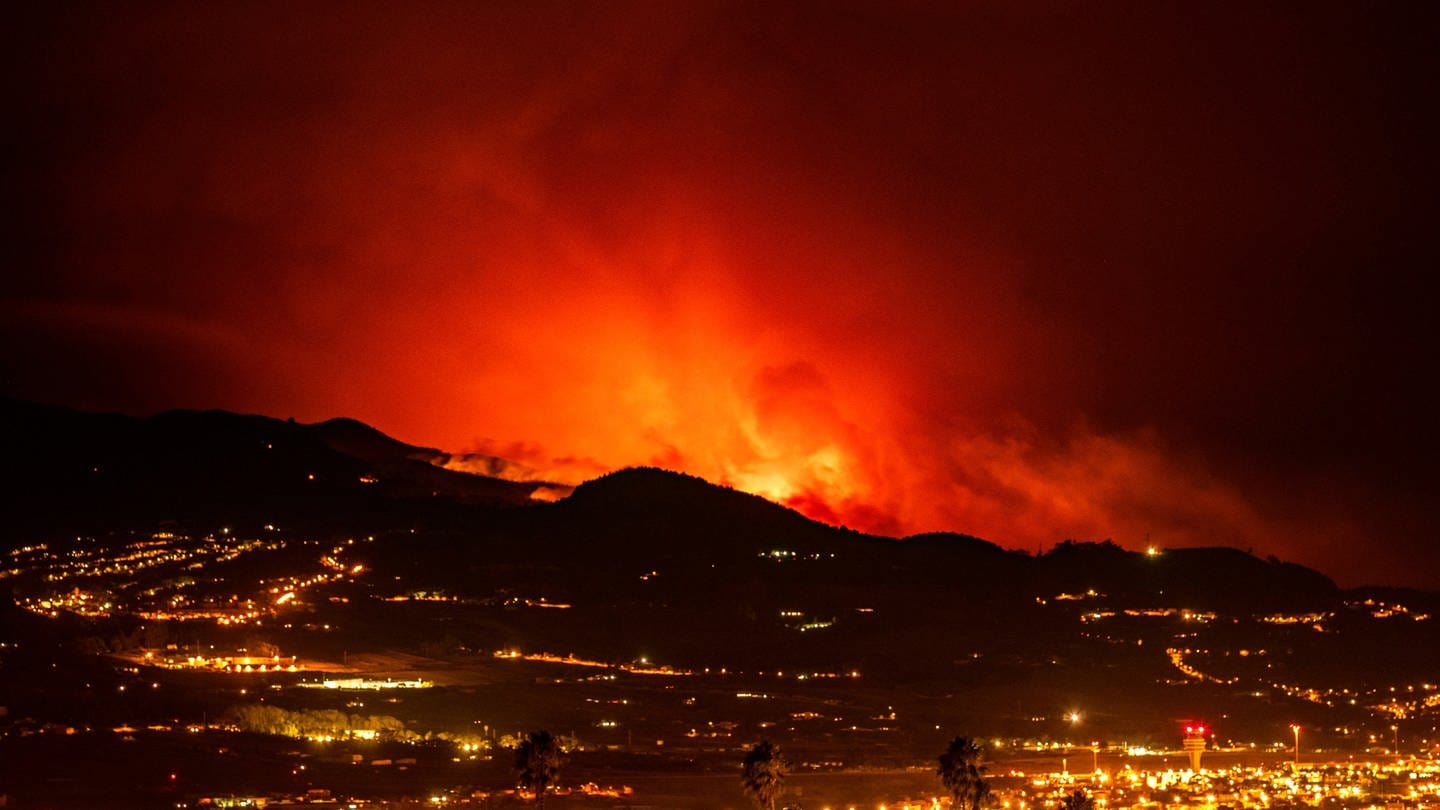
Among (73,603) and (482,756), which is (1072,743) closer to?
(482,756)

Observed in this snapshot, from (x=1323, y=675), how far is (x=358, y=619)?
3670 inches

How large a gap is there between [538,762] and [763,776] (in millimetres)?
11055

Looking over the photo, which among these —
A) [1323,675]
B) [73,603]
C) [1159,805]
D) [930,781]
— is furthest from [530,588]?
[1159,805]

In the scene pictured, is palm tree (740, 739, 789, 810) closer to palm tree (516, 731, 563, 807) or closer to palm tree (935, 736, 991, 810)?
palm tree (935, 736, 991, 810)

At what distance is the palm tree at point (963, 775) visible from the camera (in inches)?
3159

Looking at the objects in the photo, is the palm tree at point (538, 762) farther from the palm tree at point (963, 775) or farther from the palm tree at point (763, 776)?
the palm tree at point (963, 775)

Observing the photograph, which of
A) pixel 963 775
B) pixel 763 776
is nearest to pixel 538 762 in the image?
pixel 763 776

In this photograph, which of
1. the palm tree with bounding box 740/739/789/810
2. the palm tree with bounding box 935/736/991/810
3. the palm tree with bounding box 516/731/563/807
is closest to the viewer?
the palm tree with bounding box 740/739/789/810

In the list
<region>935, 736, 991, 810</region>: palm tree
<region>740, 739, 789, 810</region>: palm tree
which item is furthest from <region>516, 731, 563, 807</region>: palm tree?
<region>935, 736, 991, 810</region>: palm tree

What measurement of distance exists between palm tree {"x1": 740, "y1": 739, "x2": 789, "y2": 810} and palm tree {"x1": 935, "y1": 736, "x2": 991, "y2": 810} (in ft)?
24.5

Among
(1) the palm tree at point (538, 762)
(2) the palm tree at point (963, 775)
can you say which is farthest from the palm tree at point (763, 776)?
(1) the palm tree at point (538, 762)

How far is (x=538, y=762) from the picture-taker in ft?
273

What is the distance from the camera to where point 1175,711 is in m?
151

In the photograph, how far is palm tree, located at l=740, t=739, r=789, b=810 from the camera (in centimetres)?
7912
